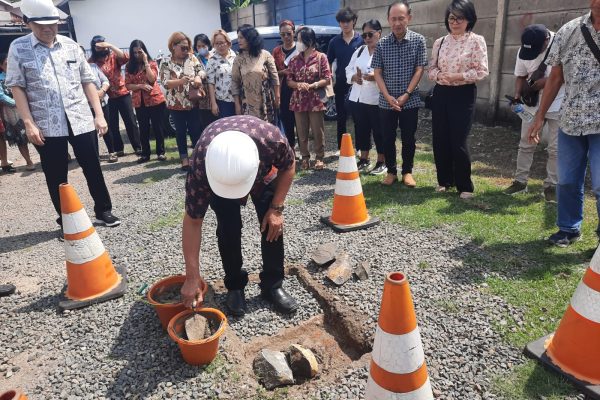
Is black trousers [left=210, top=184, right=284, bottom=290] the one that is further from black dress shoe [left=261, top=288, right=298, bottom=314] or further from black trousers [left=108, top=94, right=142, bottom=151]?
black trousers [left=108, top=94, right=142, bottom=151]

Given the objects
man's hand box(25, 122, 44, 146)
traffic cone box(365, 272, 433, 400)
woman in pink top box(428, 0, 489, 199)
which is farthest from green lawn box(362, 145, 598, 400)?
man's hand box(25, 122, 44, 146)

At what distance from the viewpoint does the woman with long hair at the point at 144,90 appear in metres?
6.84

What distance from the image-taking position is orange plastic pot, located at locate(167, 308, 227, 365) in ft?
7.78

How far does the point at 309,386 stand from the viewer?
2.45 meters

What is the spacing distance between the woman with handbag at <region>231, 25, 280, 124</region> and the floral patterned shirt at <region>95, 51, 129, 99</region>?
258 cm

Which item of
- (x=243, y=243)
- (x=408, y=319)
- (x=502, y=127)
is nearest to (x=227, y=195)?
(x=408, y=319)

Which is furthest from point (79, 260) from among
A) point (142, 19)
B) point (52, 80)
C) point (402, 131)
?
point (142, 19)

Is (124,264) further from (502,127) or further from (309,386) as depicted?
(502,127)

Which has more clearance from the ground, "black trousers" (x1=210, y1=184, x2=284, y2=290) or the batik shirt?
the batik shirt

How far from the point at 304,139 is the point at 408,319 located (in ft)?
15.3

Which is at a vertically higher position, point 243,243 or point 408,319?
Result: point 408,319

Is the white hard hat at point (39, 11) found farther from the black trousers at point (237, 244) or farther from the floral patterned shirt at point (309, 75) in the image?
the floral patterned shirt at point (309, 75)

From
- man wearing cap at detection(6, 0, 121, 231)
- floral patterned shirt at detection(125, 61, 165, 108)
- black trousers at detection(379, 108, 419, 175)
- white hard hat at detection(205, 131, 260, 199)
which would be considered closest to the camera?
white hard hat at detection(205, 131, 260, 199)

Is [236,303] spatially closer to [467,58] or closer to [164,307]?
[164,307]
